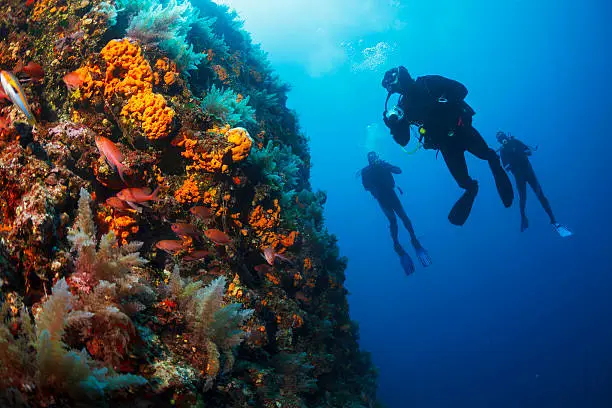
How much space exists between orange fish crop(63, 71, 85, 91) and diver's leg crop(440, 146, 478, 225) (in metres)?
6.87

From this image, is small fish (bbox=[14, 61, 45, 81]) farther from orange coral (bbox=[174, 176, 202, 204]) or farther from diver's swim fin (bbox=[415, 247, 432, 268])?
diver's swim fin (bbox=[415, 247, 432, 268])

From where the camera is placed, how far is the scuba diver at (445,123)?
720 cm

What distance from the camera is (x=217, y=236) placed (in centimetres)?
342

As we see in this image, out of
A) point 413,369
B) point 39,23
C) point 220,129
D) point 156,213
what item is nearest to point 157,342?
point 156,213

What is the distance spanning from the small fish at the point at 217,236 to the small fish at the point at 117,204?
0.80 m

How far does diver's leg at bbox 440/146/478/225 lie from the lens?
281 inches

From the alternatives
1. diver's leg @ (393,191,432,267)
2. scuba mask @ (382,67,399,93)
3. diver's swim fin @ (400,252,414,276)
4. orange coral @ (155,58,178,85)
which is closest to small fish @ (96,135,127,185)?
orange coral @ (155,58,178,85)

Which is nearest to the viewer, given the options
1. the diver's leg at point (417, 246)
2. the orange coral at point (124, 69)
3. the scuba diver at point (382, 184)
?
the orange coral at point (124, 69)

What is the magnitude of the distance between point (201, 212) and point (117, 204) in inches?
32.3

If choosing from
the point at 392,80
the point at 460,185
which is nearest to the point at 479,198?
the point at 460,185

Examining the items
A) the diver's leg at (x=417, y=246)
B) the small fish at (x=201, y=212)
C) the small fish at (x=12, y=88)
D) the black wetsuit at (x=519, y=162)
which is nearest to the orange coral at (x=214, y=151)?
the small fish at (x=201, y=212)

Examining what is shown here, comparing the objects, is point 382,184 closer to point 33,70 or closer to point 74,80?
point 74,80

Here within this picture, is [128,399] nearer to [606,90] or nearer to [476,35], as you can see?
[476,35]

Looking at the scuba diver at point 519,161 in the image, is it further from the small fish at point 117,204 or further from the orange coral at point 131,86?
the small fish at point 117,204
